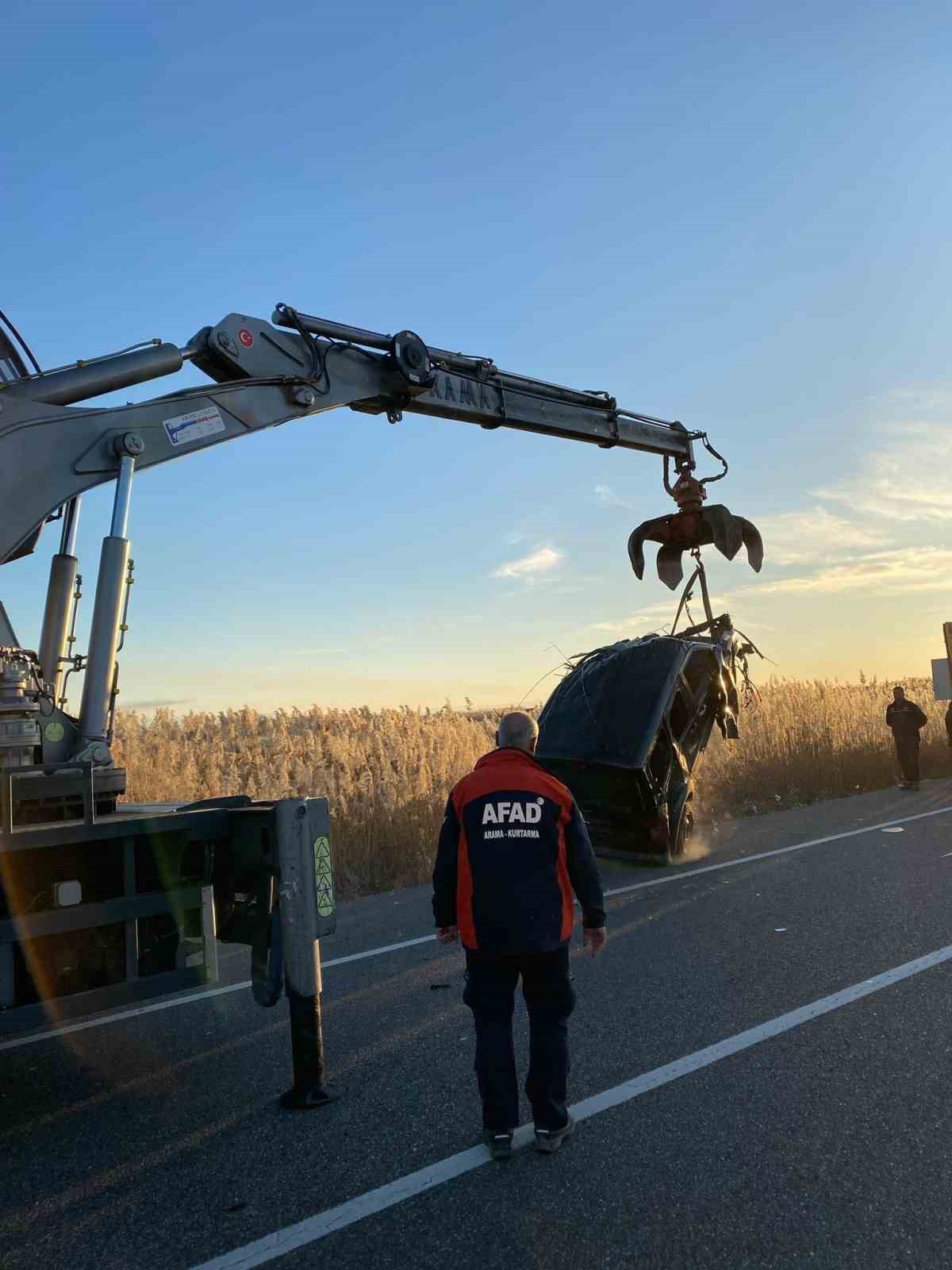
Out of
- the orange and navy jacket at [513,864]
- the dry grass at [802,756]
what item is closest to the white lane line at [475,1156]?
the orange and navy jacket at [513,864]

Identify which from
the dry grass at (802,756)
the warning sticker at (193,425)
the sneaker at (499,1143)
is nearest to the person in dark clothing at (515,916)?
the sneaker at (499,1143)

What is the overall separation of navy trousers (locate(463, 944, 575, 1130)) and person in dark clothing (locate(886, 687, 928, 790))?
47.2 ft

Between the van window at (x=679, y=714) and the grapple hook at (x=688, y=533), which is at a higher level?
the grapple hook at (x=688, y=533)

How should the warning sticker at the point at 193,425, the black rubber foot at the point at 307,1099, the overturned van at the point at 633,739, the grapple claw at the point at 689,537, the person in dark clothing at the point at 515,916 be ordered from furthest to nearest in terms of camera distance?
the grapple claw at the point at 689,537, the overturned van at the point at 633,739, the warning sticker at the point at 193,425, the black rubber foot at the point at 307,1099, the person in dark clothing at the point at 515,916

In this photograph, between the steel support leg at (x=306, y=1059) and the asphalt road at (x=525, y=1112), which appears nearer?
the asphalt road at (x=525, y=1112)

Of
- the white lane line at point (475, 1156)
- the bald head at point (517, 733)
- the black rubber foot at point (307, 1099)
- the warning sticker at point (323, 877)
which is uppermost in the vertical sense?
the bald head at point (517, 733)

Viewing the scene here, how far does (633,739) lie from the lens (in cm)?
996

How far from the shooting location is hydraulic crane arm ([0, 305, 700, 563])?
5.33 m

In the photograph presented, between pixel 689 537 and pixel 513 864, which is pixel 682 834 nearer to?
pixel 689 537

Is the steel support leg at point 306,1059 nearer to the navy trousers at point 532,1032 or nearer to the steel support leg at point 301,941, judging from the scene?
the steel support leg at point 301,941

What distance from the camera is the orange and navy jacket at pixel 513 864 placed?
3938 millimetres

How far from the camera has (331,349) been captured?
300 inches

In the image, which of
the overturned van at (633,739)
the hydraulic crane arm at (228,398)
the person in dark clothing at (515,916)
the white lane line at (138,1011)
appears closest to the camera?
the person in dark clothing at (515,916)

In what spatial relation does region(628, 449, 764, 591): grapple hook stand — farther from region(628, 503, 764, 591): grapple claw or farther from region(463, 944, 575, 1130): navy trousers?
region(463, 944, 575, 1130): navy trousers
